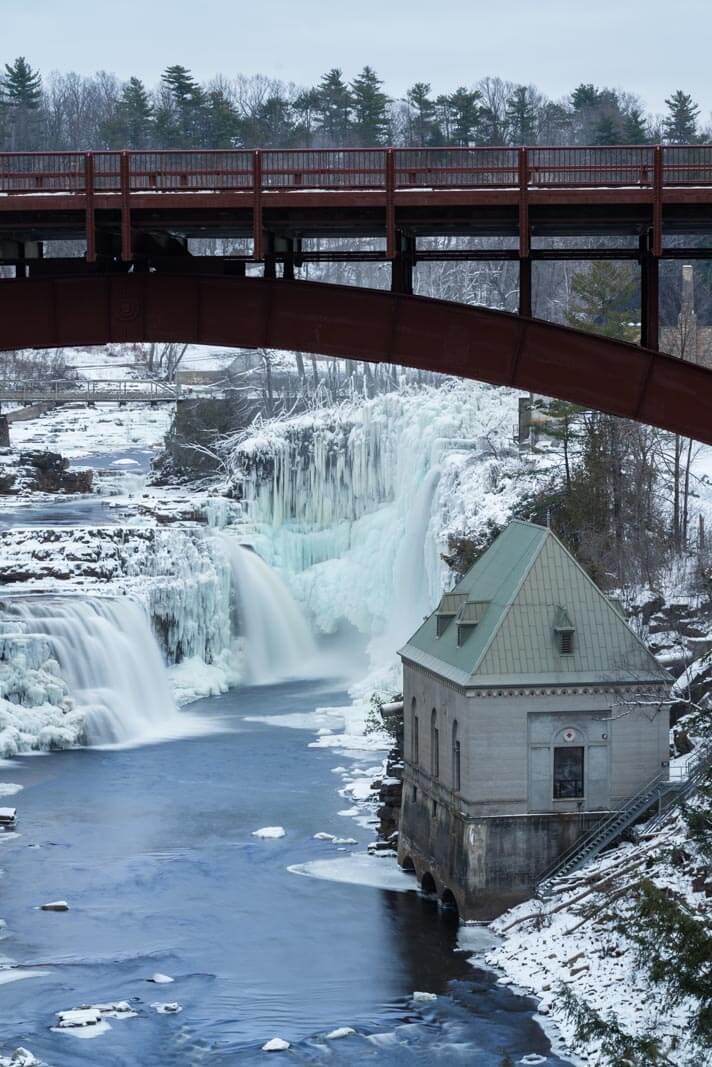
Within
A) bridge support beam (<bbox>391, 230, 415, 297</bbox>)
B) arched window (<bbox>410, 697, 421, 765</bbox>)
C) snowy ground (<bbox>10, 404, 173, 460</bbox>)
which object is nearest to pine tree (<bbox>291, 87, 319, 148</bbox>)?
snowy ground (<bbox>10, 404, 173, 460</bbox>)

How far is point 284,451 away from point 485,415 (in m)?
11.8

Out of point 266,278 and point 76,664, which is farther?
point 76,664

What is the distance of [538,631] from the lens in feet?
146

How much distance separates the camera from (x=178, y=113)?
368 ft

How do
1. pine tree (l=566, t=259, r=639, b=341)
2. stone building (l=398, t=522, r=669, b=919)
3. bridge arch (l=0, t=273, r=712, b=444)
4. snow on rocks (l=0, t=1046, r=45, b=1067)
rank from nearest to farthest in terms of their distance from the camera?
bridge arch (l=0, t=273, r=712, b=444) < snow on rocks (l=0, t=1046, r=45, b=1067) < stone building (l=398, t=522, r=669, b=919) < pine tree (l=566, t=259, r=639, b=341)

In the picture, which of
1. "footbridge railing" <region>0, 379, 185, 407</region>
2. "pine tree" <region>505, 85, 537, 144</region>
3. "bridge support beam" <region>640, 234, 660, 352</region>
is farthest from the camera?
"footbridge railing" <region>0, 379, 185, 407</region>

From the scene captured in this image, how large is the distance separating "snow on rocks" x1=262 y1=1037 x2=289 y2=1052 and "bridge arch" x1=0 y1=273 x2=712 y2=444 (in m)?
14.3

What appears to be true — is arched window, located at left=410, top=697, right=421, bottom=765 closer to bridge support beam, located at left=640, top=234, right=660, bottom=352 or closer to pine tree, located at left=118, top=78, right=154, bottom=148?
bridge support beam, located at left=640, top=234, right=660, bottom=352

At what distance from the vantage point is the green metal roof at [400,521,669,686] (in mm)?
43938

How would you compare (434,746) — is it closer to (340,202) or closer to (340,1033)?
(340,1033)

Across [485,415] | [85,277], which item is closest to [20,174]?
[85,277]

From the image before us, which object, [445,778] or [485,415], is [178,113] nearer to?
[485,415]

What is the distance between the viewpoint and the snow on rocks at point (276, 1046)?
3562 centimetres

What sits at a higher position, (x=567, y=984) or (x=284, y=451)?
(x=284, y=451)
